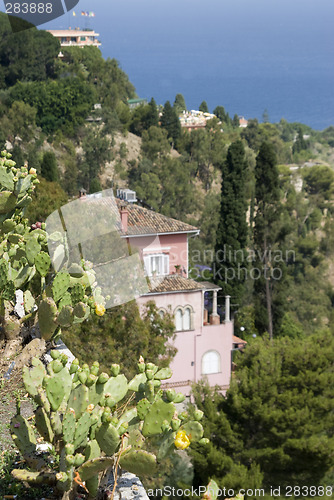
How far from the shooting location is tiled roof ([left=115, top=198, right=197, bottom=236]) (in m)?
23.4

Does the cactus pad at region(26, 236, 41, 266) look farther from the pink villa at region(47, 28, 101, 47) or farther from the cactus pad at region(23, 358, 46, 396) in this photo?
the pink villa at region(47, 28, 101, 47)

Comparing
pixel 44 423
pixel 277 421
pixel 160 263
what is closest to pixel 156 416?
pixel 44 423

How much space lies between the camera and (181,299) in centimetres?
2155

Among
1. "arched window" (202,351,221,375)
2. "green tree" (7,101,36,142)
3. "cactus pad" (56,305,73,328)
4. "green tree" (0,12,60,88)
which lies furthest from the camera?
"green tree" (0,12,60,88)

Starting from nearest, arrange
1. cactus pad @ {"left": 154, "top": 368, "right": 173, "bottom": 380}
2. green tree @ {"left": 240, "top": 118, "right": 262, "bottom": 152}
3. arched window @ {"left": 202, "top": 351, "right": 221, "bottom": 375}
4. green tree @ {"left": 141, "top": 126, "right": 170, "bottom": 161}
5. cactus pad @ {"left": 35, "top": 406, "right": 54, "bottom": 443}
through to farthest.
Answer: cactus pad @ {"left": 35, "top": 406, "right": 54, "bottom": 443}, cactus pad @ {"left": 154, "top": 368, "right": 173, "bottom": 380}, arched window @ {"left": 202, "top": 351, "right": 221, "bottom": 375}, green tree @ {"left": 141, "top": 126, "right": 170, "bottom": 161}, green tree @ {"left": 240, "top": 118, "right": 262, "bottom": 152}

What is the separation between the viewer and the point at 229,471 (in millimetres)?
13062

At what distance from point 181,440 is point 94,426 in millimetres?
454

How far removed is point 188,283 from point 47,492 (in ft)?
60.2

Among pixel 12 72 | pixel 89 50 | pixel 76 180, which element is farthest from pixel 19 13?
pixel 89 50

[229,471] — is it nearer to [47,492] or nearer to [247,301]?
[47,492]

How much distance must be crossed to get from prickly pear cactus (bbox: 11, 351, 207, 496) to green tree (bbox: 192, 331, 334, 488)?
9722 millimetres

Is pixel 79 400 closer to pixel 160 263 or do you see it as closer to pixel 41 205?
pixel 41 205

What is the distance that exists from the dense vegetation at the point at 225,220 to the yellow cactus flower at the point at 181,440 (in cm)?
932

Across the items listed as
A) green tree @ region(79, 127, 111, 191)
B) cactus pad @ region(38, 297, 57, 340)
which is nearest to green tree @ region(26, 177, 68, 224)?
cactus pad @ region(38, 297, 57, 340)
